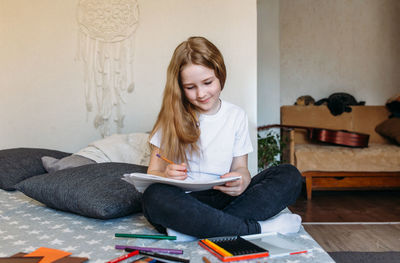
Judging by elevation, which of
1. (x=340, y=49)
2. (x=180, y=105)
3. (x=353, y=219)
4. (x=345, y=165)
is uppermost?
(x=340, y=49)

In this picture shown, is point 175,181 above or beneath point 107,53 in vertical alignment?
beneath

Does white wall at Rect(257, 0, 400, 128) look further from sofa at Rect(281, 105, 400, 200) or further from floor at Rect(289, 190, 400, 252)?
floor at Rect(289, 190, 400, 252)

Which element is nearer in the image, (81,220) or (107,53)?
(81,220)

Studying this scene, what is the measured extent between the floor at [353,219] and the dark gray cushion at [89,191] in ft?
3.35

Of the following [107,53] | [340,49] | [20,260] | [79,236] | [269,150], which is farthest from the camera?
[340,49]

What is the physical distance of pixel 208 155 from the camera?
143cm

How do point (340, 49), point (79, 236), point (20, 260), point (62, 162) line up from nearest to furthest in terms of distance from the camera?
point (20, 260), point (79, 236), point (62, 162), point (340, 49)

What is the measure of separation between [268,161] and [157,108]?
143 centimetres

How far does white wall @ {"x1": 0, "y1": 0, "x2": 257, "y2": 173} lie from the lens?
2.38m

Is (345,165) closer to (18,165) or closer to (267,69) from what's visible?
(267,69)

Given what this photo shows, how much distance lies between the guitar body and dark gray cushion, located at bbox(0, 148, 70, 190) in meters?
2.36

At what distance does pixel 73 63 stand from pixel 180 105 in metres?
1.36

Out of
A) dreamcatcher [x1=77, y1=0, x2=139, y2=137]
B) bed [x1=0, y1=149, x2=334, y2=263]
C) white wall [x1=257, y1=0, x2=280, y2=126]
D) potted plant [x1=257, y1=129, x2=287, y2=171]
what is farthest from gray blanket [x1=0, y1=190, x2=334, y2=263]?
white wall [x1=257, y1=0, x2=280, y2=126]

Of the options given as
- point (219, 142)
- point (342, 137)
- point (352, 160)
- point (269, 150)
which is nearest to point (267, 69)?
point (269, 150)
